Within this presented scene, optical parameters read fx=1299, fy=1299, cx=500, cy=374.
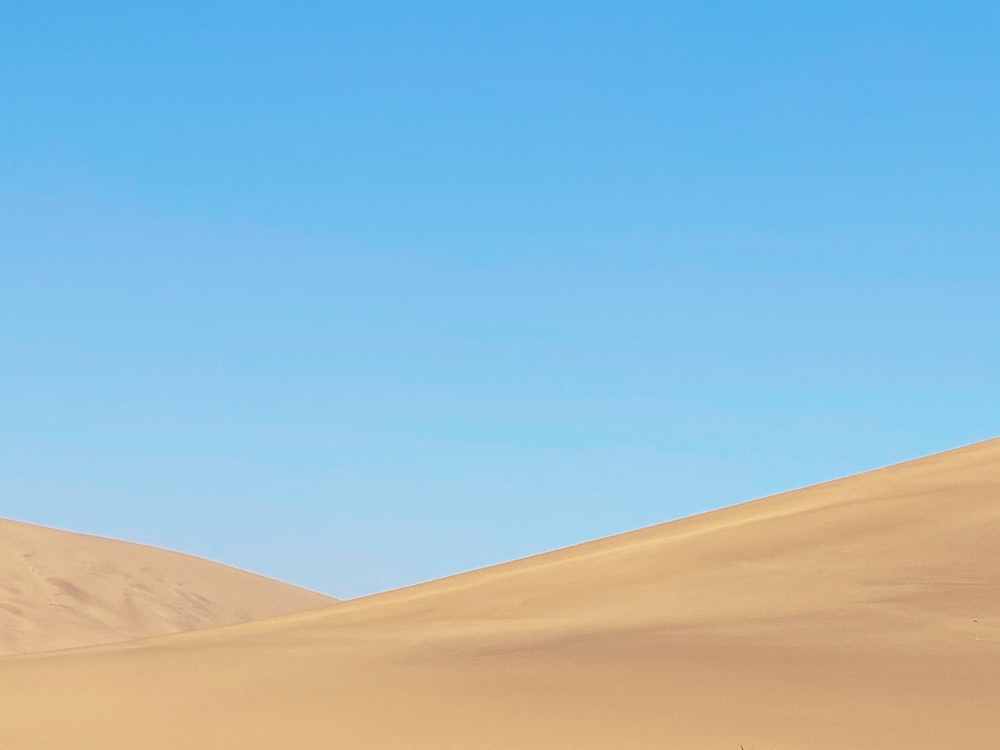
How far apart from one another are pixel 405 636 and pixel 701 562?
9.72 feet

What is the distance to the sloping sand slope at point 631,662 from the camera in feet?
20.5

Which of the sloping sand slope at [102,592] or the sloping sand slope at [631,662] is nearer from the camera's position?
the sloping sand slope at [631,662]

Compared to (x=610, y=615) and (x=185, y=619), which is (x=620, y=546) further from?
(x=185, y=619)

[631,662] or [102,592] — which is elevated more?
[102,592]

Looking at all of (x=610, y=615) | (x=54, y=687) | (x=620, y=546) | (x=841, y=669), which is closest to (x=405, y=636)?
(x=610, y=615)

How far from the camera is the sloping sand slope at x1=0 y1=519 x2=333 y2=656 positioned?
27.6 m

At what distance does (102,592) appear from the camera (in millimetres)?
31062

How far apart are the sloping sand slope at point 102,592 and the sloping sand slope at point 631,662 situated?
16649 mm

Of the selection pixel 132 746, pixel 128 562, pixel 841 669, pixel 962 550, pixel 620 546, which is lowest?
pixel 132 746

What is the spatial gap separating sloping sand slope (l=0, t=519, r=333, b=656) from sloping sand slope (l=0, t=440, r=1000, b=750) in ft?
54.6

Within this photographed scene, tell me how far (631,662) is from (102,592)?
26.0m

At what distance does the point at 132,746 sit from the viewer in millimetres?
6785

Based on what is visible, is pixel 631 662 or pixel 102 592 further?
pixel 102 592

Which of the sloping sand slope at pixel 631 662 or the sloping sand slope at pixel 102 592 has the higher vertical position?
the sloping sand slope at pixel 102 592
